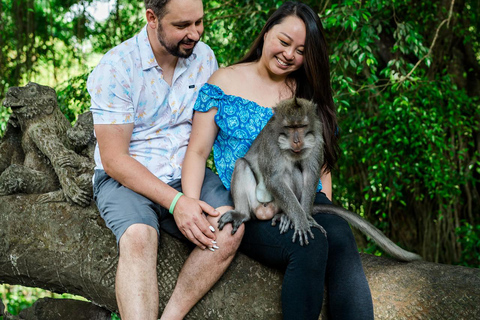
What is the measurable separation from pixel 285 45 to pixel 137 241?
1349mm

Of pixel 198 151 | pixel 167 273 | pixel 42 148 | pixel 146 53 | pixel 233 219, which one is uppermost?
pixel 146 53

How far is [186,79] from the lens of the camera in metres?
3.06

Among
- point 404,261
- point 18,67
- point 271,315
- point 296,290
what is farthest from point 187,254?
point 18,67

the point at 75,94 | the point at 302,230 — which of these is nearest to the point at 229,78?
the point at 302,230

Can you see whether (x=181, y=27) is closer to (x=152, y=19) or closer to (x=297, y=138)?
(x=152, y=19)

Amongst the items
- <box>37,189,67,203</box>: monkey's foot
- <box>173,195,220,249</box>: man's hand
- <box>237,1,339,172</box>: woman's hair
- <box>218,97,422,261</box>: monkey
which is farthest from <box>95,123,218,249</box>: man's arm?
<box>237,1,339,172</box>: woman's hair

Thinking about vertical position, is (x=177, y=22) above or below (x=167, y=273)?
above

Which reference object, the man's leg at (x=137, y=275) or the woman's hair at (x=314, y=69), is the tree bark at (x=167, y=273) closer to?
the man's leg at (x=137, y=275)

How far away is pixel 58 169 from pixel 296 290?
1.91m

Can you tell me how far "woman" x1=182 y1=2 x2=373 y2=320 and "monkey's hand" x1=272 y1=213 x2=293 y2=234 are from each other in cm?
3

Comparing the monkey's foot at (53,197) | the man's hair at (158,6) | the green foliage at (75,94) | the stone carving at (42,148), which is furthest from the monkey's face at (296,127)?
the green foliage at (75,94)

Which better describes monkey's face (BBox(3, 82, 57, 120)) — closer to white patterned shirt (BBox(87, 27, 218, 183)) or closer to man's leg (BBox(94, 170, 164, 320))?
white patterned shirt (BBox(87, 27, 218, 183))

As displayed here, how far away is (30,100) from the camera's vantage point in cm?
371

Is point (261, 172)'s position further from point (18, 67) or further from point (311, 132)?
point (18, 67)
